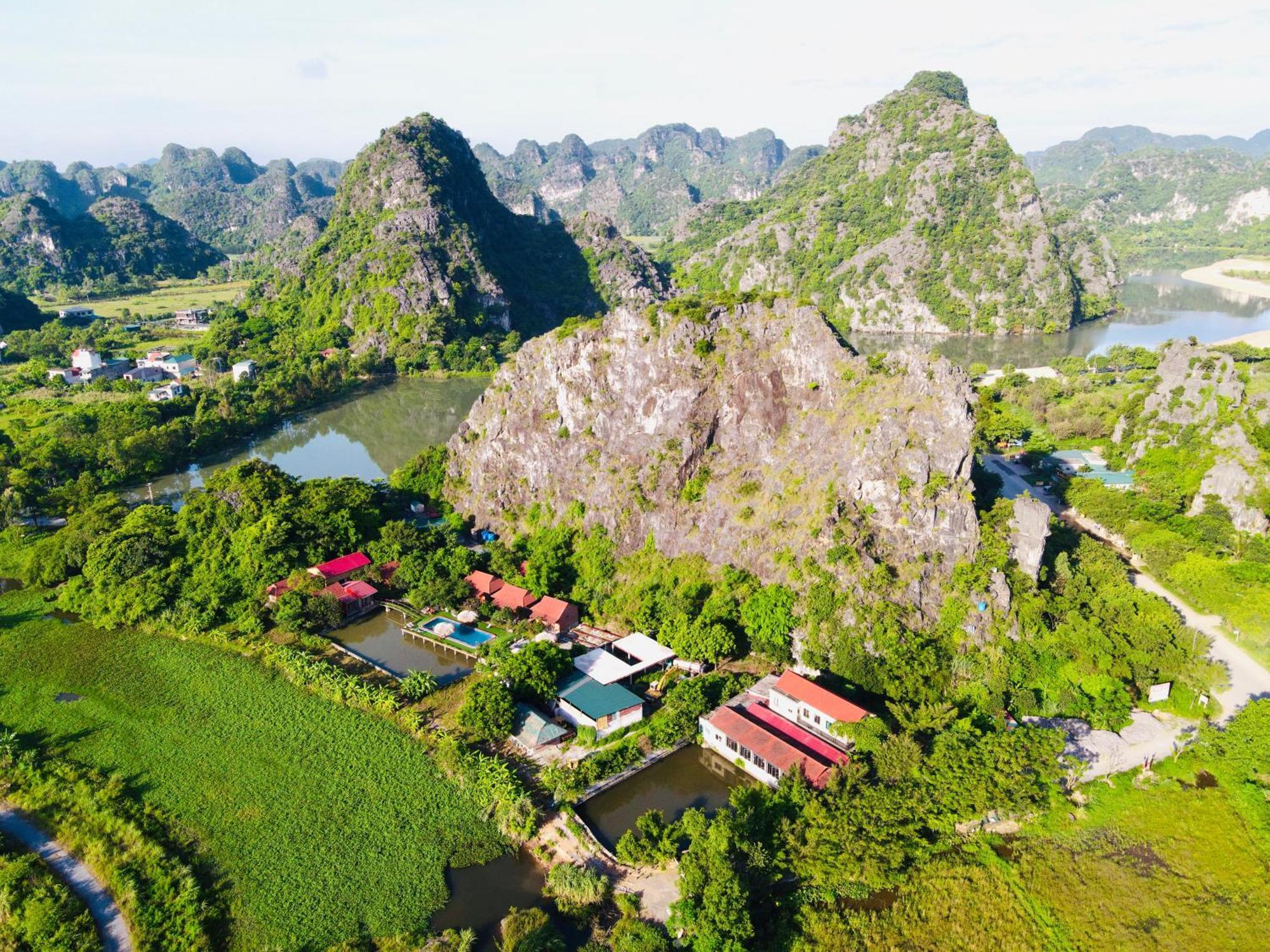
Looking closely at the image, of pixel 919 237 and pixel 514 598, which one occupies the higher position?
pixel 919 237

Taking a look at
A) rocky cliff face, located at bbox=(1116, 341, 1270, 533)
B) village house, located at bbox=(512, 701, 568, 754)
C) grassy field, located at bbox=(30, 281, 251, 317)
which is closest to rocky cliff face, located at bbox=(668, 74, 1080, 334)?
rocky cliff face, located at bbox=(1116, 341, 1270, 533)

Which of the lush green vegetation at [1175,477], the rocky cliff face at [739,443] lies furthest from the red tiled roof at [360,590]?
the lush green vegetation at [1175,477]

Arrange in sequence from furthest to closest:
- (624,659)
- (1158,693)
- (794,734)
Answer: (624,659) → (1158,693) → (794,734)

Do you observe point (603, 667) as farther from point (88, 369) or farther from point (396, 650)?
point (88, 369)

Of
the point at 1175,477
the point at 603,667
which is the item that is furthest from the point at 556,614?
the point at 1175,477

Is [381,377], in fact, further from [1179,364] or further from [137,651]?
[1179,364]
